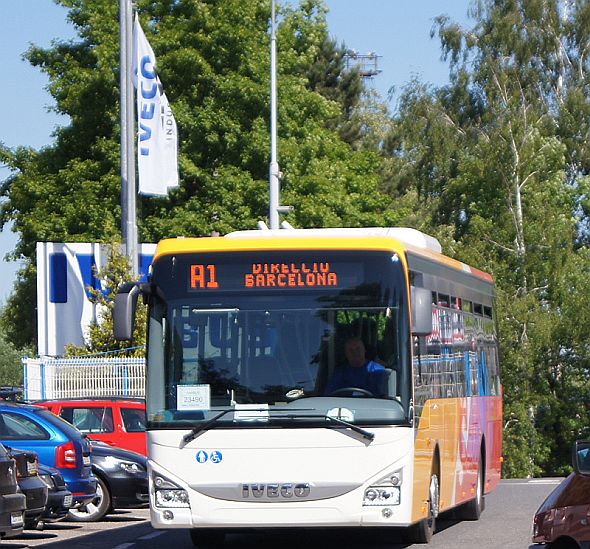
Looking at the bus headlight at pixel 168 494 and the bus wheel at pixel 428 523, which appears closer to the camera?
the bus headlight at pixel 168 494

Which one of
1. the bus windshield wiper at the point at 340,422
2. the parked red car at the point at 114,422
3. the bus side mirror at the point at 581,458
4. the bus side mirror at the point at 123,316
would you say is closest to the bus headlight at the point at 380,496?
the bus windshield wiper at the point at 340,422

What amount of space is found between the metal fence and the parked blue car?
16180 millimetres

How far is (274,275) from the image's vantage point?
13.8m

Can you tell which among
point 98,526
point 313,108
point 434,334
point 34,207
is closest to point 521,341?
point 313,108

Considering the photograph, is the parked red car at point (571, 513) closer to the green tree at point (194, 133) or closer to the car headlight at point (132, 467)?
the car headlight at point (132, 467)

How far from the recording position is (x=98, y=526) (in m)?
Answer: 19.9

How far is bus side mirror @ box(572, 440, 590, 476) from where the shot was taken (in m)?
7.70

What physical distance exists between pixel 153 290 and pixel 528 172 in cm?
4301

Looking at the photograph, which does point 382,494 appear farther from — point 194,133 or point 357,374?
point 194,133

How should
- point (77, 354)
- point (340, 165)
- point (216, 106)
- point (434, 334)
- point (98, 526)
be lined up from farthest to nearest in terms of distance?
point (340, 165) → point (216, 106) → point (77, 354) → point (98, 526) → point (434, 334)

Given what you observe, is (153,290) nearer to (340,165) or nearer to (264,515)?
(264,515)

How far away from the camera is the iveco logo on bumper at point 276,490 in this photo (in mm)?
13367

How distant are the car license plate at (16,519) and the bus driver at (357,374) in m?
3.30

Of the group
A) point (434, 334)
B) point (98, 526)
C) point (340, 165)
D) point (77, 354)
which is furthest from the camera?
point (340, 165)
